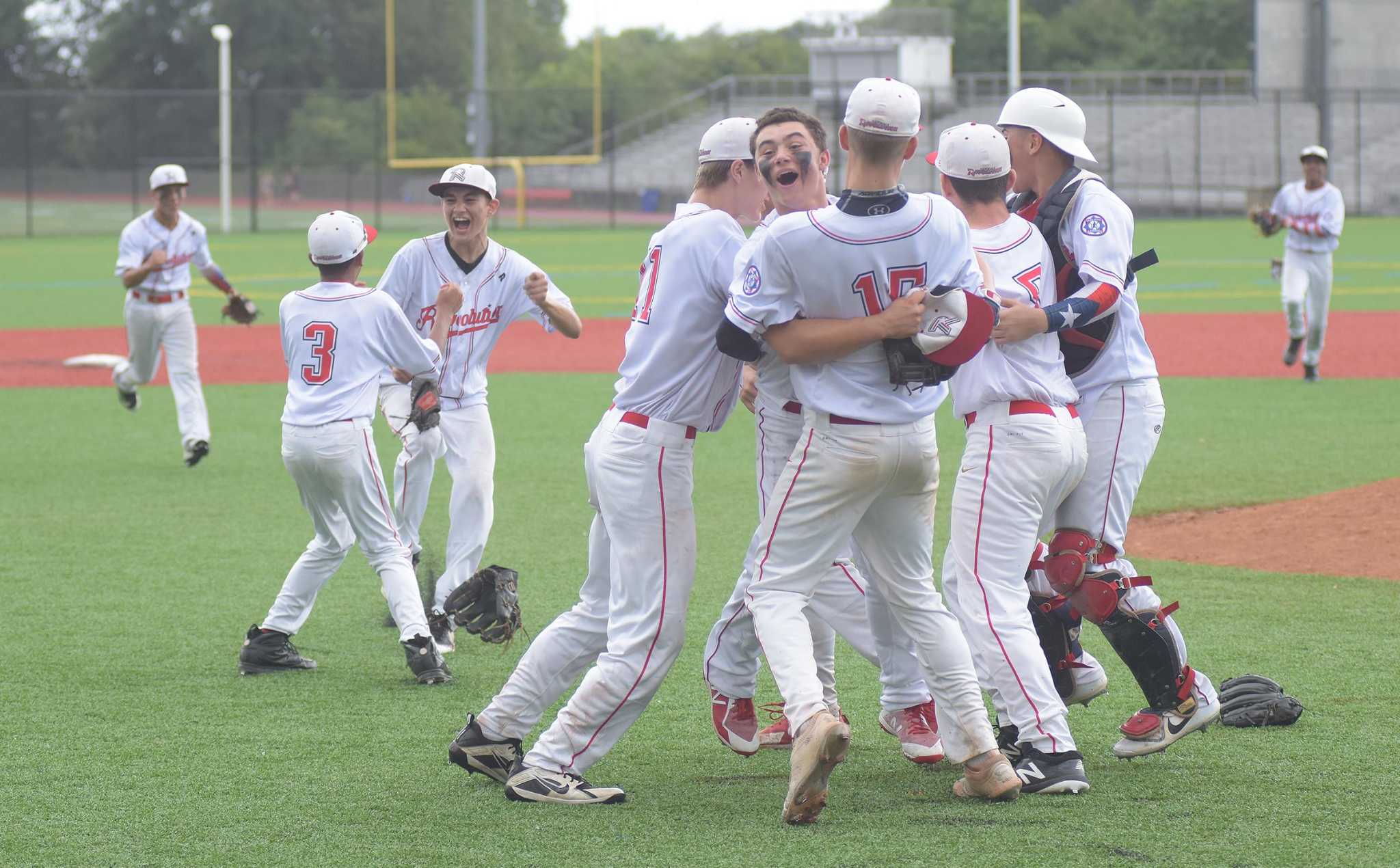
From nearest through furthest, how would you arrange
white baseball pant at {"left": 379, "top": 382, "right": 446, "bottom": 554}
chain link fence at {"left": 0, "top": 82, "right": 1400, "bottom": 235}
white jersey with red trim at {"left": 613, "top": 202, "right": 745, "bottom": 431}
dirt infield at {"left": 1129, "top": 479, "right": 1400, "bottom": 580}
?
1. white jersey with red trim at {"left": 613, "top": 202, "right": 745, "bottom": 431}
2. white baseball pant at {"left": 379, "top": 382, "right": 446, "bottom": 554}
3. dirt infield at {"left": 1129, "top": 479, "right": 1400, "bottom": 580}
4. chain link fence at {"left": 0, "top": 82, "right": 1400, "bottom": 235}

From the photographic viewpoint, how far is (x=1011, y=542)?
5.12 metres

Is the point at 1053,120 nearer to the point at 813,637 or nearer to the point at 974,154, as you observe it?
the point at 974,154

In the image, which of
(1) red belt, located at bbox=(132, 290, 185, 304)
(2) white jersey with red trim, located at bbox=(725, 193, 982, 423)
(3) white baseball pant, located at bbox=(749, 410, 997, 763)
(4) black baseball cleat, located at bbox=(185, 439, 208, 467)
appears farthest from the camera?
(1) red belt, located at bbox=(132, 290, 185, 304)

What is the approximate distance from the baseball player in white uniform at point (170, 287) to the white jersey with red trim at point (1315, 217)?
10721 mm

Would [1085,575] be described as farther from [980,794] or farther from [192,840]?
[192,840]

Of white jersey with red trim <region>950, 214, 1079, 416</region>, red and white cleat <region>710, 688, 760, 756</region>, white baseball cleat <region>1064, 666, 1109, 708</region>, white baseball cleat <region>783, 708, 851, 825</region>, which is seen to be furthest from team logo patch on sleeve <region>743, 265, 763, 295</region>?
white baseball cleat <region>1064, 666, 1109, 708</region>


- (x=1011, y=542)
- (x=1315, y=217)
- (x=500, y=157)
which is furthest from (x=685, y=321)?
(x=500, y=157)

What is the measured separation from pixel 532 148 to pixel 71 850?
159ft

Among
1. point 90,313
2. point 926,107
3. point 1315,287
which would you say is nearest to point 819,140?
point 1315,287

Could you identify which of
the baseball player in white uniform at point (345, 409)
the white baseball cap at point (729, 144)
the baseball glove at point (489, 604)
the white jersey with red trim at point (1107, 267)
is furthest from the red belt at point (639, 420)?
the baseball player in white uniform at point (345, 409)

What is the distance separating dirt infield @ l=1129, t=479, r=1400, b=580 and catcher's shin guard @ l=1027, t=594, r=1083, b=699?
127 inches

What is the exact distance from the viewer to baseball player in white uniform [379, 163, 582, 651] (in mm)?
7324

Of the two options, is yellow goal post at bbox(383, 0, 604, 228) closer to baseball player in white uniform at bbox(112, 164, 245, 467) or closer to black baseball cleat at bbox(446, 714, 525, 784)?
baseball player in white uniform at bbox(112, 164, 245, 467)

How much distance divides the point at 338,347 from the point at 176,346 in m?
6.55
